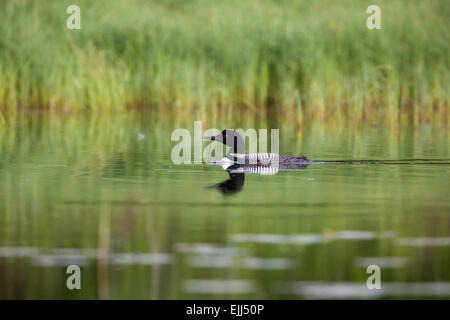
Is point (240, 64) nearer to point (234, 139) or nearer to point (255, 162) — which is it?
point (234, 139)

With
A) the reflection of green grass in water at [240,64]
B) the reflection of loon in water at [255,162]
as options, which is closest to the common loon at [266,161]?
the reflection of loon in water at [255,162]

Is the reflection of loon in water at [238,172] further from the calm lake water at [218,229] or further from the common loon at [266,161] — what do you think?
the calm lake water at [218,229]

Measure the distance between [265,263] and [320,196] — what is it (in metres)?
2.71

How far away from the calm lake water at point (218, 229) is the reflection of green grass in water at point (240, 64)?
6.82m

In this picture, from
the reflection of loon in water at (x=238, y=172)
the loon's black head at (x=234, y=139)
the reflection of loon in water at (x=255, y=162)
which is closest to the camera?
the reflection of loon in water at (x=238, y=172)

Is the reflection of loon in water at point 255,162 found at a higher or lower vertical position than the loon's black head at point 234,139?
lower

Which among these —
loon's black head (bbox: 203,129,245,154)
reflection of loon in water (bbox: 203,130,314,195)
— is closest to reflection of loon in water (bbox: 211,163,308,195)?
reflection of loon in water (bbox: 203,130,314,195)

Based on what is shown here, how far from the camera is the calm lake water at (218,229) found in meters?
5.31

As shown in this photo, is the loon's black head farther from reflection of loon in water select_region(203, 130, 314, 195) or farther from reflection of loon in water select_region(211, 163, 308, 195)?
reflection of loon in water select_region(211, 163, 308, 195)

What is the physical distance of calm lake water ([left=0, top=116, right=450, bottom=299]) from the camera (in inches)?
209

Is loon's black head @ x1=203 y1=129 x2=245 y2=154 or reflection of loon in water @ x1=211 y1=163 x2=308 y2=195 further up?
loon's black head @ x1=203 y1=129 x2=245 y2=154

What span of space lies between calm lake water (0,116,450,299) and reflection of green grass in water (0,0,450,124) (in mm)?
6819

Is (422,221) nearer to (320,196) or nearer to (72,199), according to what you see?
(320,196)

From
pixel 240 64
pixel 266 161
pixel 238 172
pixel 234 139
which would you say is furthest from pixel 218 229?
pixel 240 64
